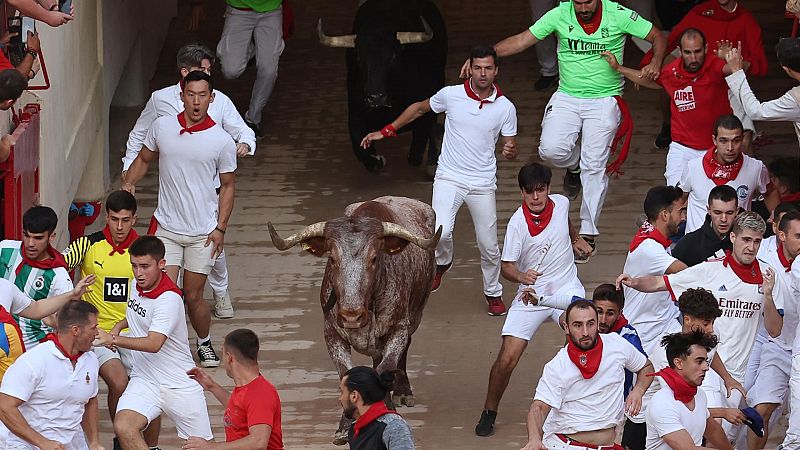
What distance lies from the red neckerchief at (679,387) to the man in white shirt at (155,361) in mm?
2738

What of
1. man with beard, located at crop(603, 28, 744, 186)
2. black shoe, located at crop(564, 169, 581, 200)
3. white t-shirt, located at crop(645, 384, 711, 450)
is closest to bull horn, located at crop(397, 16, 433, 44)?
black shoe, located at crop(564, 169, 581, 200)

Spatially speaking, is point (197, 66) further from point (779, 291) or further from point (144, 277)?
Result: point (779, 291)

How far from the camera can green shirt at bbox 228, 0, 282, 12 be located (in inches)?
658

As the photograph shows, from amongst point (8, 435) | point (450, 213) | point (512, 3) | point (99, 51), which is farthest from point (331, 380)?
point (512, 3)

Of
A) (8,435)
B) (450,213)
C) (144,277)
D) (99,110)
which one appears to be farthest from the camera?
(99,110)

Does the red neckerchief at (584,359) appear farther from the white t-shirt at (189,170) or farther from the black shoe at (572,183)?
the black shoe at (572,183)

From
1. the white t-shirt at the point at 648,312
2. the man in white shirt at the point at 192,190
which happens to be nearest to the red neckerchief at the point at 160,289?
the man in white shirt at the point at 192,190

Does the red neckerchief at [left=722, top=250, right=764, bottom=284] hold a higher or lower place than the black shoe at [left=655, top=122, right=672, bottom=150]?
higher

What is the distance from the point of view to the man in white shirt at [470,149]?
13242mm

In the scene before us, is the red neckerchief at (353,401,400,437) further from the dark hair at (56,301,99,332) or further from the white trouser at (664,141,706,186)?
the white trouser at (664,141,706,186)

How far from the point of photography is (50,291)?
10.2m

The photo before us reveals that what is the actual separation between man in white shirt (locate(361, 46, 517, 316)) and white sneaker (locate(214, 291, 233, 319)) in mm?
1654

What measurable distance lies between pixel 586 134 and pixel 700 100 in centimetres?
100

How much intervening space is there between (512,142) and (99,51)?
4.69 metres
